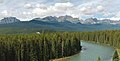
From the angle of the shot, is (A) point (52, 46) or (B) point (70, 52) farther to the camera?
(B) point (70, 52)

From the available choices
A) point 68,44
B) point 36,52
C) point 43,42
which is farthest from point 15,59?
point 68,44

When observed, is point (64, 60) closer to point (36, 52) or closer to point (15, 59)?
point (36, 52)

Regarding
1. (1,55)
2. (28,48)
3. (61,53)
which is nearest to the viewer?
(1,55)

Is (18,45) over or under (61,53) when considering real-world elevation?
over

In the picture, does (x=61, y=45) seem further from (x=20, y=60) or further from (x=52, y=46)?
(x=20, y=60)

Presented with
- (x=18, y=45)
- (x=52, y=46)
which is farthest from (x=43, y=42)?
(x=18, y=45)

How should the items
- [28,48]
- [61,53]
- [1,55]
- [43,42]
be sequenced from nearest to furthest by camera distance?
1. [1,55]
2. [28,48]
3. [43,42]
4. [61,53]
